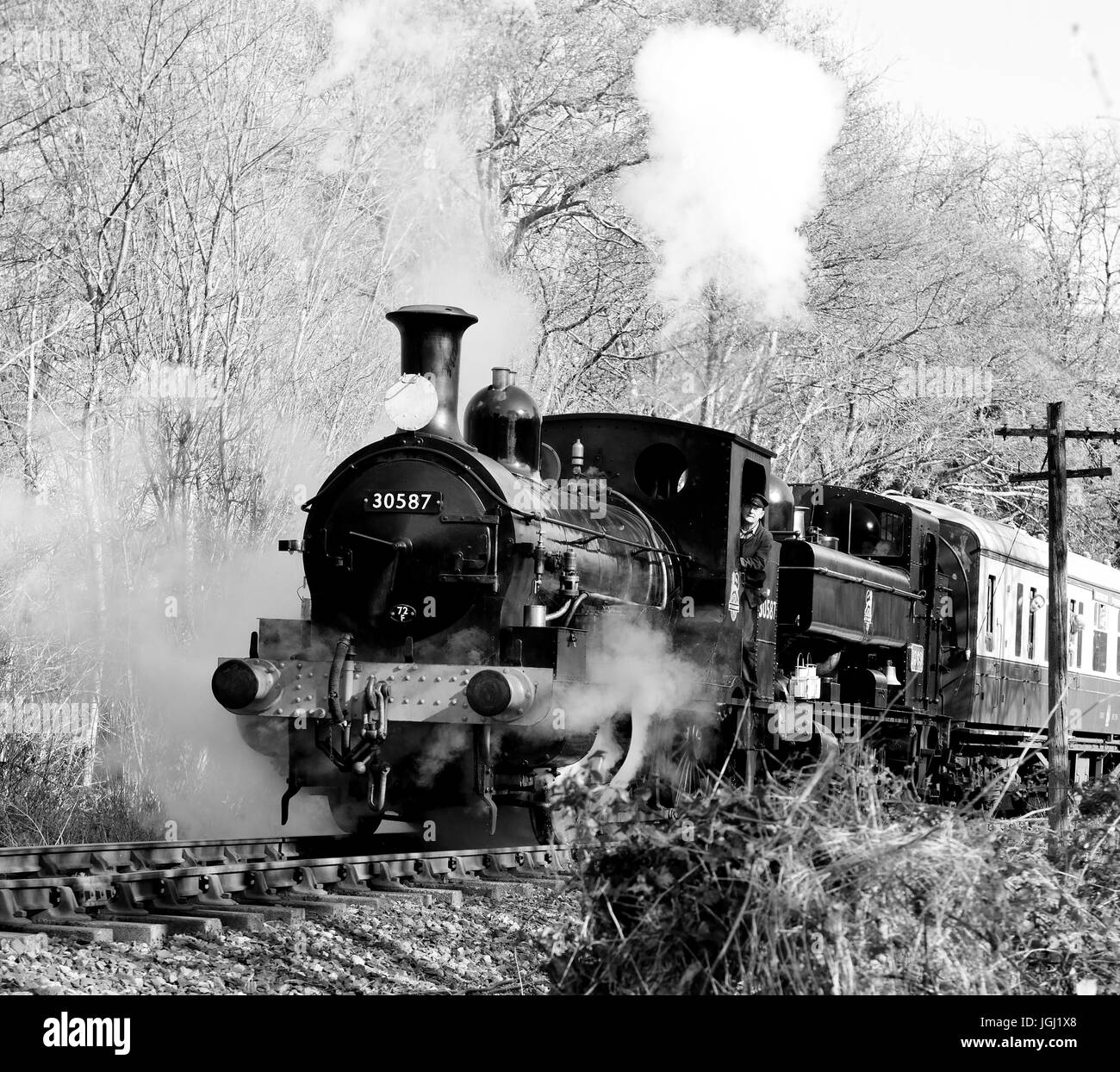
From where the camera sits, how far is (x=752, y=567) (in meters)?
10.0

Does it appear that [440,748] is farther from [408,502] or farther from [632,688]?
[408,502]

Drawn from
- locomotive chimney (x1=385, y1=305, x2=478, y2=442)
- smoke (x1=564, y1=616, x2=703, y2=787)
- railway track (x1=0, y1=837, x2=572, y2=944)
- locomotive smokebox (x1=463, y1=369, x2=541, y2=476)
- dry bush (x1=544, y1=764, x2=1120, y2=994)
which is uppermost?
locomotive chimney (x1=385, y1=305, x2=478, y2=442)

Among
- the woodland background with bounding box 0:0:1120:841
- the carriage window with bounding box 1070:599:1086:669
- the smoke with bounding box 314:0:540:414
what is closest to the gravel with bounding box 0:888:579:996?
the woodland background with bounding box 0:0:1120:841

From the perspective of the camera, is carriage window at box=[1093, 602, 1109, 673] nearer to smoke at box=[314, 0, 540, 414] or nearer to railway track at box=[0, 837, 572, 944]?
smoke at box=[314, 0, 540, 414]

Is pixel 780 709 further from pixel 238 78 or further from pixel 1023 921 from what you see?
pixel 238 78

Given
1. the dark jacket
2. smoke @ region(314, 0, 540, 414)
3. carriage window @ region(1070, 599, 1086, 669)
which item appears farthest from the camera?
carriage window @ region(1070, 599, 1086, 669)

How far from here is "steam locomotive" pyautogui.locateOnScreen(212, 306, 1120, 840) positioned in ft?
27.4

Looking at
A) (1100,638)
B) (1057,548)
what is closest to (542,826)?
(1057,548)

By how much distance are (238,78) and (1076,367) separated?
2107cm

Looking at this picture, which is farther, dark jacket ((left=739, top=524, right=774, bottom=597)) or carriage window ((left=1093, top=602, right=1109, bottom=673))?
carriage window ((left=1093, top=602, right=1109, bottom=673))

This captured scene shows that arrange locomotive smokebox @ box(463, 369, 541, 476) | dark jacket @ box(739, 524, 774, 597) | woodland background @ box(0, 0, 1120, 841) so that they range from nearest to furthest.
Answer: locomotive smokebox @ box(463, 369, 541, 476), dark jacket @ box(739, 524, 774, 597), woodland background @ box(0, 0, 1120, 841)

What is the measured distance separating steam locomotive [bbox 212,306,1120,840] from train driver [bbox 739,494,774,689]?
8 cm

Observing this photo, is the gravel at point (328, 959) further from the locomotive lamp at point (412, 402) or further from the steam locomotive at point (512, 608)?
the locomotive lamp at point (412, 402)

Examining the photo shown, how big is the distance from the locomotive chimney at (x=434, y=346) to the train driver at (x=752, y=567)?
2280mm
